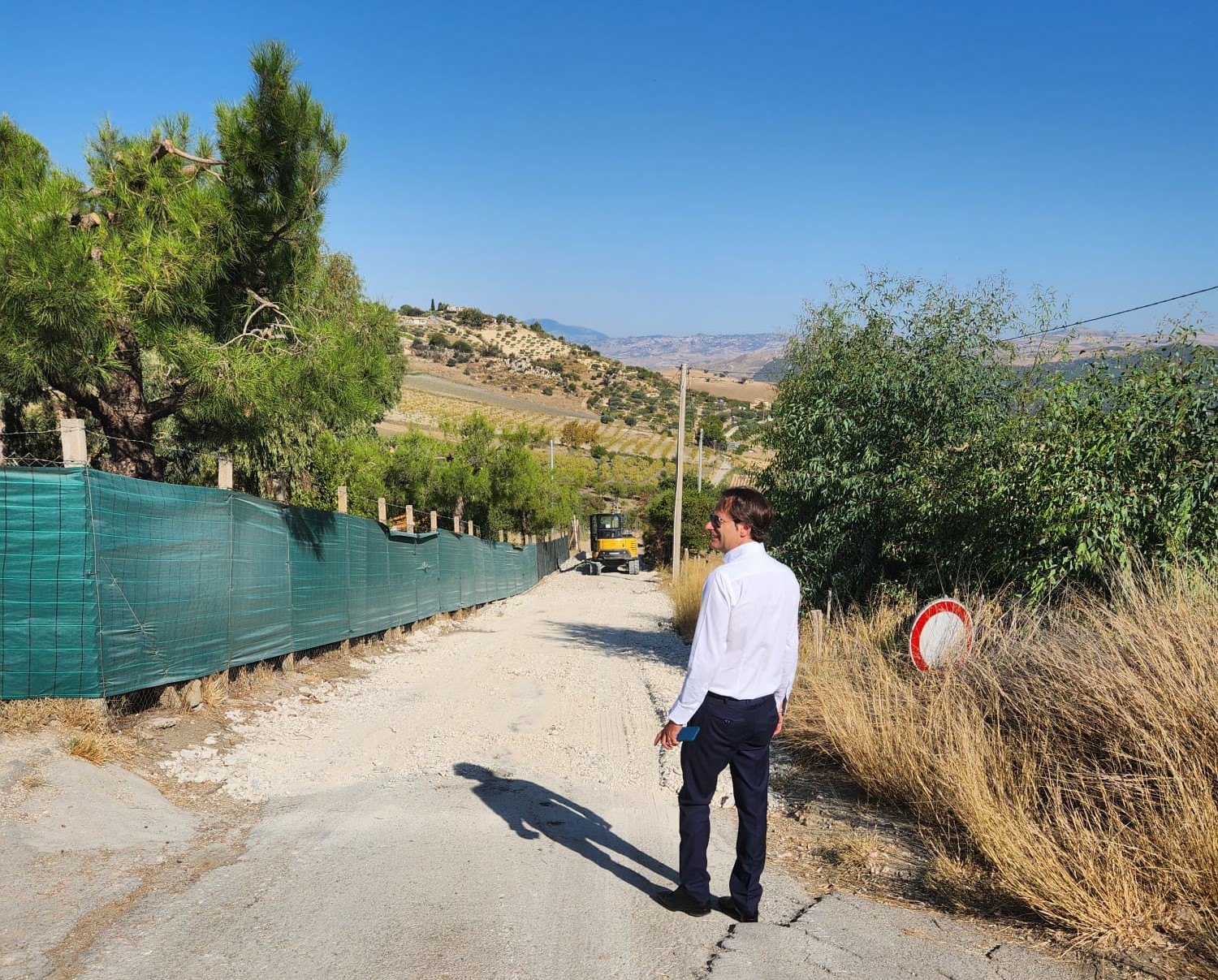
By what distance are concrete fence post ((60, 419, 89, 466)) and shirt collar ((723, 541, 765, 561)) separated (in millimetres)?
4989

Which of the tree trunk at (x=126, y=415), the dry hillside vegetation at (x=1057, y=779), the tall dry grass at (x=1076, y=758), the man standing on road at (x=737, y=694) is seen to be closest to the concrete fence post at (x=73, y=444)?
the tree trunk at (x=126, y=415)

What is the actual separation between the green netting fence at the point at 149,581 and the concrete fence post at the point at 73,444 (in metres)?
0.16

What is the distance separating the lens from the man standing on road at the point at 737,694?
4199 millimetres

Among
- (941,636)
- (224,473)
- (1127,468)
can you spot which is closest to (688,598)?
(224,473)

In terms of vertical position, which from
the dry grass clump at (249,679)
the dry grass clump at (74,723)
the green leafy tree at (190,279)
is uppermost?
the green leafy tree at (190,279)

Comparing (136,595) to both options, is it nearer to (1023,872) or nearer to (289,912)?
(289,912)

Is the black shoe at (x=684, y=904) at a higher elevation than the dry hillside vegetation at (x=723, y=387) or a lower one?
lower

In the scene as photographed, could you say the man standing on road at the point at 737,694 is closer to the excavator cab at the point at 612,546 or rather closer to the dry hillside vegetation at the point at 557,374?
the excavator cab at the point at 612,546

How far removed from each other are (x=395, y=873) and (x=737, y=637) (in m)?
2.20

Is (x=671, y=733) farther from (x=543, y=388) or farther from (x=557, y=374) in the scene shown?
(x=557, y=374)

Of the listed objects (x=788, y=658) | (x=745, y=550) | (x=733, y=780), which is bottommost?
(x=733, y=780)

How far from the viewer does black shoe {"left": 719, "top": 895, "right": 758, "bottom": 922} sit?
433cm

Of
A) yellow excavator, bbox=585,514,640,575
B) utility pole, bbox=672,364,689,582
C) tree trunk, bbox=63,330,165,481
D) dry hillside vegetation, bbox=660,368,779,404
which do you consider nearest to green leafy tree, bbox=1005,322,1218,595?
tree trunk, bbox=63,330,165,481

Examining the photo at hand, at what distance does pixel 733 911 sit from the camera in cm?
439
